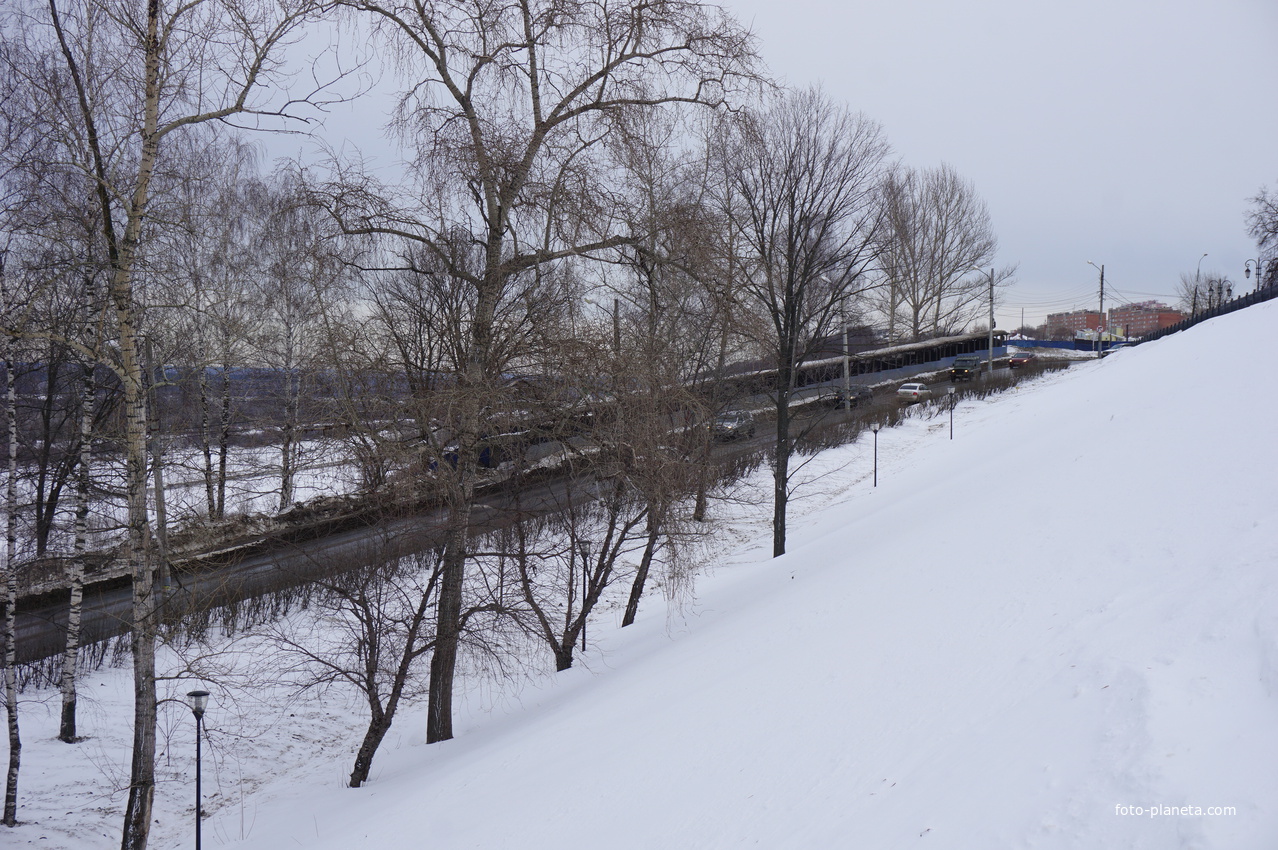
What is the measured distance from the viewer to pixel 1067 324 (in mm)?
131625

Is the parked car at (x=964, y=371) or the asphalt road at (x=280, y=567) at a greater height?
the parked car at (x=964, y=371)

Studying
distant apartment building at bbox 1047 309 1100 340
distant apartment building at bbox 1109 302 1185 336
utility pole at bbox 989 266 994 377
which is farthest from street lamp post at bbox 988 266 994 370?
distant apartment building at bbox 1109 302 1185 336

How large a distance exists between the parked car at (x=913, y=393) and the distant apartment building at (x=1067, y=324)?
43.6 meters

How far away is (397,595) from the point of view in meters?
9.54

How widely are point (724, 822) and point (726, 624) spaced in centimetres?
513

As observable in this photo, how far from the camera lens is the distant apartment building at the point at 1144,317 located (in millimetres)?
102438

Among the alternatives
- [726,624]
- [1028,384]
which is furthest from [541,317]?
[1028,384]

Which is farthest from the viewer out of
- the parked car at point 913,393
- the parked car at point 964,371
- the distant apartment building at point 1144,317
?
the distant apartment building at point 1144,317

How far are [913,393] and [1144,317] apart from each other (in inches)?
4496

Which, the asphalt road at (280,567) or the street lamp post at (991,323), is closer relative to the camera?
the asphalt road at (280,567)

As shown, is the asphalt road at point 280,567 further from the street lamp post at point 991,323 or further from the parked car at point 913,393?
the street lamp post at point 991,323

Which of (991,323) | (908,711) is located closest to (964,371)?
(991,323)

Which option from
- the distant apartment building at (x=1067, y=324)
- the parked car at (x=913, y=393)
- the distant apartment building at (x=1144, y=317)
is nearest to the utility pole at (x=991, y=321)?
the parked car at (x=913, y=393)

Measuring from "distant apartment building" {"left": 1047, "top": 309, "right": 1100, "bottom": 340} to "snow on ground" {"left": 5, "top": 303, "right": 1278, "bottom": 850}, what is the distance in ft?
242
